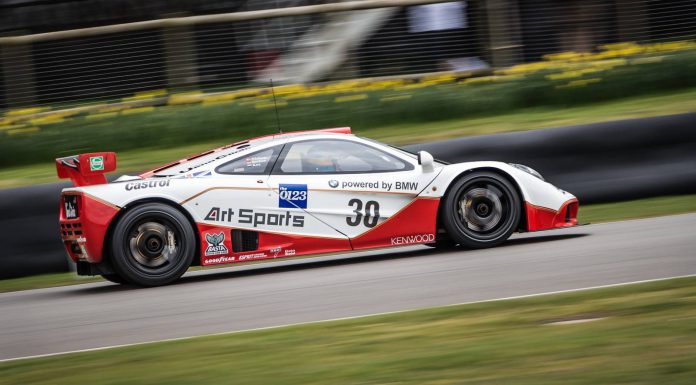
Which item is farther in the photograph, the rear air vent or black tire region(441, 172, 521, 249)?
black tire region(441, 172, 521, 249)

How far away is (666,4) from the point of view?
45.5ft

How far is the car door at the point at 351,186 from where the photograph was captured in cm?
851

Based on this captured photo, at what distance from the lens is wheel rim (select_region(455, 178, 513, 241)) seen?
344 inches

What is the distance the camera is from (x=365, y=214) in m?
8.59

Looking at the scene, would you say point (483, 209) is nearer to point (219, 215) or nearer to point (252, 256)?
point (252, 256)

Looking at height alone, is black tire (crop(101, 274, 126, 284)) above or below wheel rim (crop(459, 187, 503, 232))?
below

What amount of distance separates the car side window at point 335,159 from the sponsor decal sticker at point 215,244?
78cm

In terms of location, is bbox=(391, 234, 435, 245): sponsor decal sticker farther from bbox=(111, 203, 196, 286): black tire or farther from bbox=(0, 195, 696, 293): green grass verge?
bbox=(0, 195, 696, 293): green grass verge

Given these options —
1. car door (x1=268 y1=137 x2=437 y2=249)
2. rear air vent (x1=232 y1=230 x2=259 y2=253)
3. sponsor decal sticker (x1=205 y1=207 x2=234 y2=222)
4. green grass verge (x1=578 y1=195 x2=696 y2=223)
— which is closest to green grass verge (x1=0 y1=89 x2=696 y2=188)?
green grass verge (x1=578 y1=195 x2=696 y2=223)

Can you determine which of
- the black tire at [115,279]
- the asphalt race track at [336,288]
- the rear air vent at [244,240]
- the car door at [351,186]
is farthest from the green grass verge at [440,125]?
the rear air vent at [244,240]

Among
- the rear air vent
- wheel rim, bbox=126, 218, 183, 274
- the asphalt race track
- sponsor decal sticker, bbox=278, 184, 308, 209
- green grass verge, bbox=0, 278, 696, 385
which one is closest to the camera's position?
green grass verge, bbox=0, 278, 696, 385

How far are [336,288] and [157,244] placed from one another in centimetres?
181

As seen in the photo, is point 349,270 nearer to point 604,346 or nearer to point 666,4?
point 604,346

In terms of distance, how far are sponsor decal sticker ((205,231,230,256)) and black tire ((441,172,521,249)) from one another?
1.95 meters
